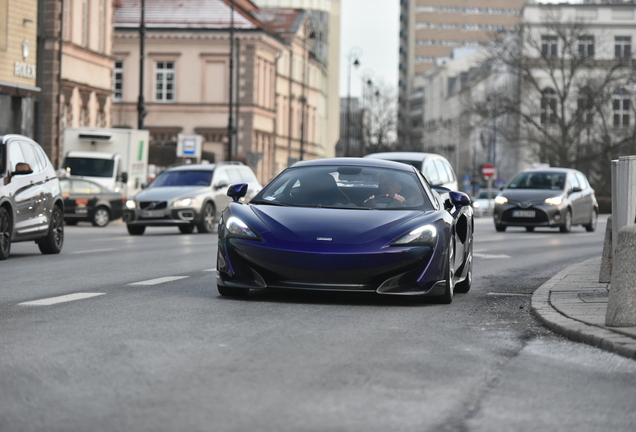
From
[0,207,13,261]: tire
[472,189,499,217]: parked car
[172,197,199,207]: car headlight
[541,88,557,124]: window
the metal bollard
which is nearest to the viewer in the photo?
the metal bollard

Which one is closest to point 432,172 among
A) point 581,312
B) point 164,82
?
point 581,312

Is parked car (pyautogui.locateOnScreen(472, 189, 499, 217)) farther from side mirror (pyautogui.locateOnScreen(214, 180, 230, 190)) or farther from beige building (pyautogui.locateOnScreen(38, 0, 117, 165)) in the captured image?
side mirror (pyautogui.locateOnScreen(214, 180, 230, 190))

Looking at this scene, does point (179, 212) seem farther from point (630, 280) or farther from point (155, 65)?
point (155, 65)

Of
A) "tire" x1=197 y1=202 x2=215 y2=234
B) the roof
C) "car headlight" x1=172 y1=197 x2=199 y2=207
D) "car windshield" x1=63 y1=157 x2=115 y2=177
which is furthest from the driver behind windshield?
the roof

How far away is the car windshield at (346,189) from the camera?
1190 centimetres

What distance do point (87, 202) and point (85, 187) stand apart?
474 millimetres

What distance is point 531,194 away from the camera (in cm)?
3366

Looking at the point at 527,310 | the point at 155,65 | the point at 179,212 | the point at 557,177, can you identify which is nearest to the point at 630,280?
the point at 527,310

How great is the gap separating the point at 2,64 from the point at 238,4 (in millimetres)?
41068

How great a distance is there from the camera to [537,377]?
23.7ft

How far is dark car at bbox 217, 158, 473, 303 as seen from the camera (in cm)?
1090

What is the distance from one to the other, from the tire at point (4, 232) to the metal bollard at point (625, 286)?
10576 millimetres

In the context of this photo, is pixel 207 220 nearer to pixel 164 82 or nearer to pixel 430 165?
pixel 430 165

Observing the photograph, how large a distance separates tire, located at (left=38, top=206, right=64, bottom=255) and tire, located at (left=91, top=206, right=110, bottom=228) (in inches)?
734
